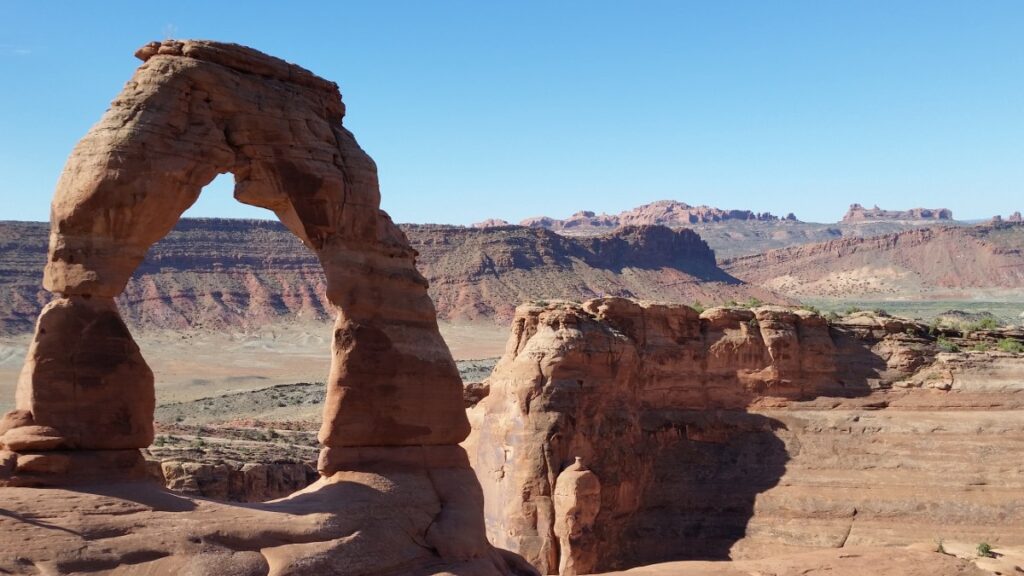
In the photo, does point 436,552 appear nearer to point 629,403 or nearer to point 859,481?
point 629,403

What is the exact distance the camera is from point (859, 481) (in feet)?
98.8

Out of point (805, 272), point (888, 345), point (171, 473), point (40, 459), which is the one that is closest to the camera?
point (40, 459)

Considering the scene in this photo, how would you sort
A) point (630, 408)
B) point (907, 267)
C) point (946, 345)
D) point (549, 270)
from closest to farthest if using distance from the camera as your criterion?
point (630, 408) → point (946, 345) → point (549, 270) → point (907, 267)

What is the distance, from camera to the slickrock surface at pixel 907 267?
14238cm

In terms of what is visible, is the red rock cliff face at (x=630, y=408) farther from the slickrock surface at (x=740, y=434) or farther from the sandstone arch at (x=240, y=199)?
the sandstone arch at (x=240, y=199)

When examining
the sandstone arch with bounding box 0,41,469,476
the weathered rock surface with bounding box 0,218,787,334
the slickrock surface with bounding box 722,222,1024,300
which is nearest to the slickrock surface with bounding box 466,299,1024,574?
the sandstone arch with bounding box 0,41,469,476

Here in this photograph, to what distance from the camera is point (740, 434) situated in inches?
1267

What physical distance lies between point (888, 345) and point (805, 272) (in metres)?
128

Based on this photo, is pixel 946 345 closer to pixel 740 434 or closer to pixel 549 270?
pixel 740 434

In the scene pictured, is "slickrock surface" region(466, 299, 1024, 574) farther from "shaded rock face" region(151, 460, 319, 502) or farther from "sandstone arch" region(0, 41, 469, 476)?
"sandstone arch" region(0, 41, 469, 476)

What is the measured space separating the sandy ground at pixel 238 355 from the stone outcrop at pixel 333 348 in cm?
5335

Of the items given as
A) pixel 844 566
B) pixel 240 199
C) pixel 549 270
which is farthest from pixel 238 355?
pixel 240 199

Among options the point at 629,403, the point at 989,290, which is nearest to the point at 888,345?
the point at 629,403

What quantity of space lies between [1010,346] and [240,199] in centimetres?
2688
